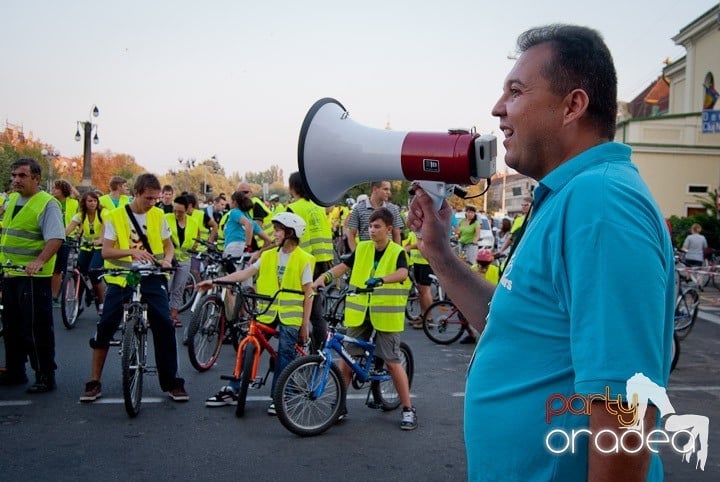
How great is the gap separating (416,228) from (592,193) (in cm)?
105

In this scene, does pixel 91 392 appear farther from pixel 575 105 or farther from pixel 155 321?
pixel 575 105

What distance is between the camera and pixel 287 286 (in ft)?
19.6

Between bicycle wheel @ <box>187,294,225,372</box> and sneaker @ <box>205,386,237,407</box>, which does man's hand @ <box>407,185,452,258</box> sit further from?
Answer: bicycle wheel @ <box>187,294,225,372</box>

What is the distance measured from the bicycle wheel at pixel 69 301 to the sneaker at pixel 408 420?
580 centimetres

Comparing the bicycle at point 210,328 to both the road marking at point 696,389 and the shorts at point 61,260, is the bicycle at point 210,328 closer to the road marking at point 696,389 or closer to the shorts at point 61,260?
the shorts at point 61,260

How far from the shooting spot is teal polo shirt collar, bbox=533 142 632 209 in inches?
57.4

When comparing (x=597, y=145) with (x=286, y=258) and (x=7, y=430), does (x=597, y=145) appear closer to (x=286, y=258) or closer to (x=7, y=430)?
(x=286, y=258)

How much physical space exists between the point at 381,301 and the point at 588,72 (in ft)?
14.1

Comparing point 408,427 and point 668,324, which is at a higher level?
point 668,324

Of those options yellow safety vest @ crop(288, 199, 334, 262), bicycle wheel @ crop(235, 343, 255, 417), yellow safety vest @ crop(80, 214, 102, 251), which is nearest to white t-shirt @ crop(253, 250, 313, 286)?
bicycle wheel @ crop(235, 343, 255, 417)

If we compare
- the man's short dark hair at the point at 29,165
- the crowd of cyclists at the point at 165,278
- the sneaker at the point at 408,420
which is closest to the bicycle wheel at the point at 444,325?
the crowd of cyclists at the point at 165,278

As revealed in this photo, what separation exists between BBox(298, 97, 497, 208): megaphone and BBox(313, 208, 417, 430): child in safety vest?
330cm

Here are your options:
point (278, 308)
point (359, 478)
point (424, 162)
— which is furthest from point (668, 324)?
point (278, 308)

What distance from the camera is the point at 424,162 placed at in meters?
2.03
